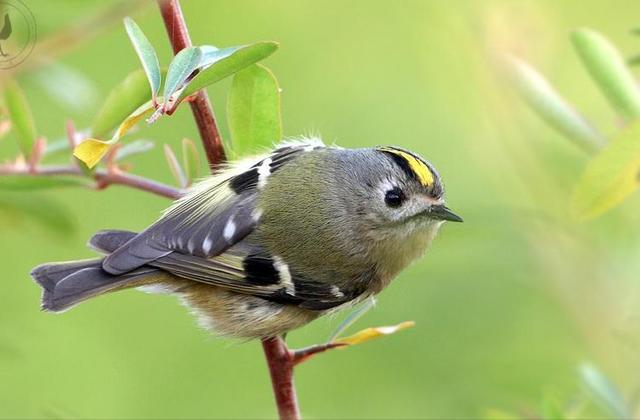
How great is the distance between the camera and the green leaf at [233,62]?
1.32 metres

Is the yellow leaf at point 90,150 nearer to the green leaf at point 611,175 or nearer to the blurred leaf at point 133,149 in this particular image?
the blurred leaf at point 133,149

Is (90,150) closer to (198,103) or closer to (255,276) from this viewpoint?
(198,103)

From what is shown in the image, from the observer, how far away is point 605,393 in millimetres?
1574

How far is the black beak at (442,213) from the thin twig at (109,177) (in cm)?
50

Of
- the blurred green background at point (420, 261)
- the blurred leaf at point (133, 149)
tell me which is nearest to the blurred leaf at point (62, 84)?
the blurred green background at point (420, 261)

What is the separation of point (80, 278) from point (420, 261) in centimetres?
82

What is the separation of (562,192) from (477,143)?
0.36 m

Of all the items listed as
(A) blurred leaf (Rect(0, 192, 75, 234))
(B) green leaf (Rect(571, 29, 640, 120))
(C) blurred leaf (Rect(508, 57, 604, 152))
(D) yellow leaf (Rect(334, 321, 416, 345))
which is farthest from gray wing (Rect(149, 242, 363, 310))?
(B) green leaf (Rect(571, 29, 640, 120))

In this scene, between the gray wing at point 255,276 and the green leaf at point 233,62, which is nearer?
the green leaf at point 233,62

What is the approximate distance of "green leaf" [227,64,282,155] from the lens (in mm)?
1610

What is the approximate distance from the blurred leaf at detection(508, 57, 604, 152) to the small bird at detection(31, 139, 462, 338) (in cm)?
29

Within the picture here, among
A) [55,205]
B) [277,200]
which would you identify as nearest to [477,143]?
[277,200]

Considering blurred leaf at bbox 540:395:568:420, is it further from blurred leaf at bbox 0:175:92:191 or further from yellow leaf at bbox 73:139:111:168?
blurred leaf at bbox 0:175:92:191

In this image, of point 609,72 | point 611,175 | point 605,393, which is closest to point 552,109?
point 609,72
